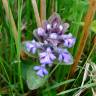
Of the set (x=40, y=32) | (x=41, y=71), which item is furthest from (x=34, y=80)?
(x=40, y=32)

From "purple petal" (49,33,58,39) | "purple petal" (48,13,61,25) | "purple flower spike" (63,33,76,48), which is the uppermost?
"purple petal" (48,13,61,25)

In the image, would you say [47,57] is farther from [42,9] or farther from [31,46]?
[42,9]

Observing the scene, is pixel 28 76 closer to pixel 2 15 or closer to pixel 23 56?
pixel 23 56

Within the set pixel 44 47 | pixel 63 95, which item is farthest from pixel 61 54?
pixel 63 95

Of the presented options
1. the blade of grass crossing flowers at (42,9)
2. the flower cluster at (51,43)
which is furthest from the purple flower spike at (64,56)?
the blade of grass crossing flowers at (42,9)

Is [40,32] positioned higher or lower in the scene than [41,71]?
higher

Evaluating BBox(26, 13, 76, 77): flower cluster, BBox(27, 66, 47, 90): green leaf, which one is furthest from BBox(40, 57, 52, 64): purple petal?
BBox(27, 66, 47, 90): green leaf

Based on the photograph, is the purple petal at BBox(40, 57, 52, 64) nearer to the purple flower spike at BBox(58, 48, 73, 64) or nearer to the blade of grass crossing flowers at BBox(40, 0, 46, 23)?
the purple flower spike at BBox(58, 48, 73, 64)
